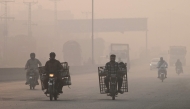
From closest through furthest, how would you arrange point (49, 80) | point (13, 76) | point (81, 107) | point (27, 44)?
point (81, 107) → point (49, 80) → point (13, 76) → point (27, 44)

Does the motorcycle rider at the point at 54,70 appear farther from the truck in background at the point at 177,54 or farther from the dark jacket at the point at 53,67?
the truck in background at the point at 177,54

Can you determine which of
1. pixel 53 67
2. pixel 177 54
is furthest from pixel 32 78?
pixel 177 54

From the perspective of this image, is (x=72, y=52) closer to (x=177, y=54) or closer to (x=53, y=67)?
(x=177, y=54)

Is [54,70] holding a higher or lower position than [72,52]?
higher

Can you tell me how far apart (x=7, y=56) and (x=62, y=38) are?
47.7 meters

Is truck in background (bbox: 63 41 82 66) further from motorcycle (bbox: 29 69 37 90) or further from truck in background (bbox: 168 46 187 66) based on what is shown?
motorcycle (bbox: 29 69 37 90)

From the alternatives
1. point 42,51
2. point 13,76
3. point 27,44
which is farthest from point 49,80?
point 42,51

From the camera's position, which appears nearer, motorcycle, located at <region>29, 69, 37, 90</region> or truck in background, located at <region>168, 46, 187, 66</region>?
motorcycle, located at <region>29, 69, 37, 90</region>

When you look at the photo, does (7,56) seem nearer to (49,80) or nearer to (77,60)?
(77,60)

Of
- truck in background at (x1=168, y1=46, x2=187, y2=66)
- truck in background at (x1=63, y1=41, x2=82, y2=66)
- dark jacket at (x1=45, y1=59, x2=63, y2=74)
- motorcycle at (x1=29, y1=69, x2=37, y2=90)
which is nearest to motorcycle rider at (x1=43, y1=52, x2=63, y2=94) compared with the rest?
dark jacket at (x1=45, y1=59, x2=63, y2=74)

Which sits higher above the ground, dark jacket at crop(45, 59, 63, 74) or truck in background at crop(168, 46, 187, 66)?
dark jacket at crop(45, 59, 63, 74)

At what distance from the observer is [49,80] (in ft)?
62.3

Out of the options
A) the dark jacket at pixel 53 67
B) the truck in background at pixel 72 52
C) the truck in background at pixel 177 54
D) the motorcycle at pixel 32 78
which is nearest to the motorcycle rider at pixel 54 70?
the dark jacket at pixel 53 67

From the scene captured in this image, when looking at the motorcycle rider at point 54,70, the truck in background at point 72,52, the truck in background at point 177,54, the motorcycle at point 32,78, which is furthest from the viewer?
the truck in background at point 177,54
